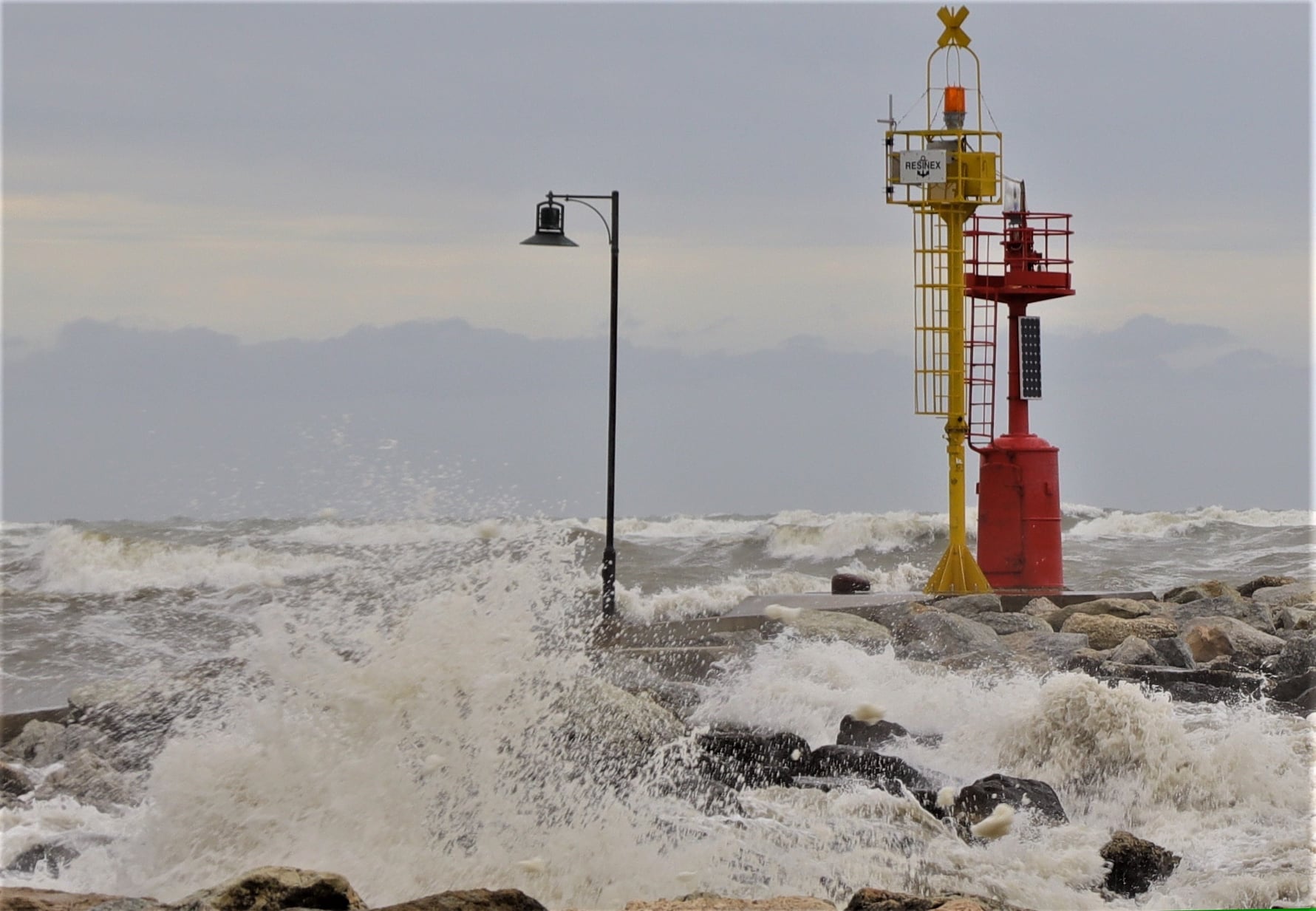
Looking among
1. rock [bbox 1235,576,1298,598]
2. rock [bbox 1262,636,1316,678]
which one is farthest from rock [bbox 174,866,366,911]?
rock [bbox 1235,576,1298,598]

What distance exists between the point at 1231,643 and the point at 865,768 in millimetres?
5173

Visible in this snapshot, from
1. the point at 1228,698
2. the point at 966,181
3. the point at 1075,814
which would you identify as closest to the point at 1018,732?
the point at 1075,814

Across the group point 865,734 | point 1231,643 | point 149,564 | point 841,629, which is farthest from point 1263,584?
point 149,564

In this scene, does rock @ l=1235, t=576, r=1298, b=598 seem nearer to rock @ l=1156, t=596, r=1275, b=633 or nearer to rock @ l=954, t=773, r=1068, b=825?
rock @ l=1156, t=596, r=1275, b=633

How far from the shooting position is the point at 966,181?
1481cm

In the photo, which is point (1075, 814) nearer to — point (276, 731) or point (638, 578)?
point (276, 731)

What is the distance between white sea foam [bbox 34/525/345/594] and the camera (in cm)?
2516

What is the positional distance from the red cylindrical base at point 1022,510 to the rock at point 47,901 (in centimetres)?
1096

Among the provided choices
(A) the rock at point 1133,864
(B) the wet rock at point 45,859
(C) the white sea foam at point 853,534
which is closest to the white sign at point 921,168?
(A) the rock at point 1133,864

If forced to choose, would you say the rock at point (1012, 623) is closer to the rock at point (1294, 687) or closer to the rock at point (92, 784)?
the rock at point (1294, 687)

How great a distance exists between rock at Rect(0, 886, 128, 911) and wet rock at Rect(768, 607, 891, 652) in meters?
7.70

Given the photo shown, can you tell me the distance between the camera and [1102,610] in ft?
46.8

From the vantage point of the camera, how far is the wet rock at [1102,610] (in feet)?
45.7

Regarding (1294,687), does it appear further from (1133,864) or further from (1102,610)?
(1133,864)
